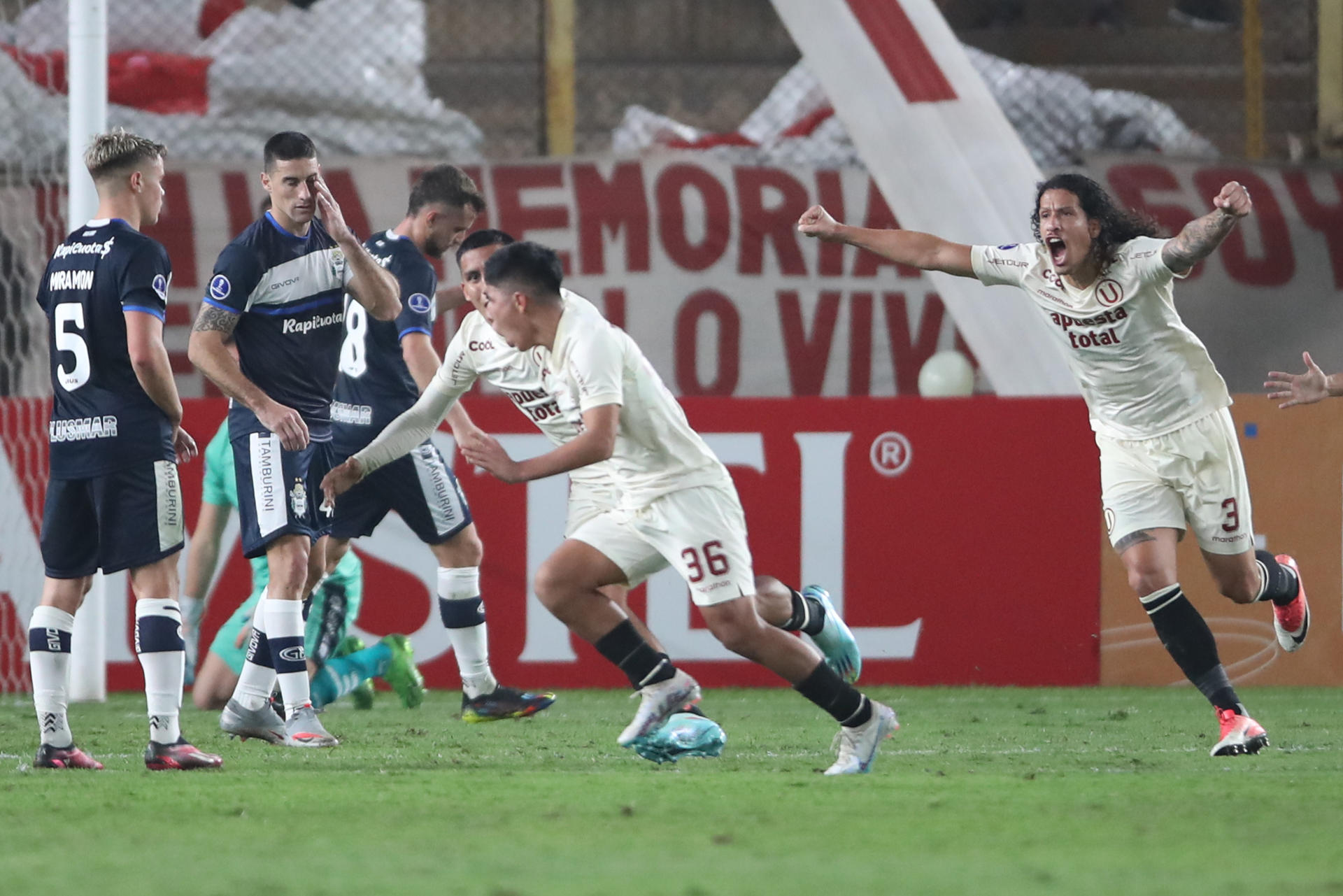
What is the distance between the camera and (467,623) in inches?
291

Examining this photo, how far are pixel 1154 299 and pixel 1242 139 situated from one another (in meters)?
6.78

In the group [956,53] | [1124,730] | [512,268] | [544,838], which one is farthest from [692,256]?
[544,838]

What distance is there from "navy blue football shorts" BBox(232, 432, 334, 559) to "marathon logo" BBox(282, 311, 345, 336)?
38 centimetres

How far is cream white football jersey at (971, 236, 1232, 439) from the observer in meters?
6.14

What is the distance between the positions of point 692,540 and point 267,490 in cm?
164

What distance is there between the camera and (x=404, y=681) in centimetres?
798

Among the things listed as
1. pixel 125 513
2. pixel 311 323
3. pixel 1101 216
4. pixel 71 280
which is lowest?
pixel 125 513

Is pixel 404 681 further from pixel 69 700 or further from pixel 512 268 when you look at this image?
pixel 512 268

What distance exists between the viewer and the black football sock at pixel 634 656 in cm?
585

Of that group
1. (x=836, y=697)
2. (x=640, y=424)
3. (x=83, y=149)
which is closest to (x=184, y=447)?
(x=640, y=424)

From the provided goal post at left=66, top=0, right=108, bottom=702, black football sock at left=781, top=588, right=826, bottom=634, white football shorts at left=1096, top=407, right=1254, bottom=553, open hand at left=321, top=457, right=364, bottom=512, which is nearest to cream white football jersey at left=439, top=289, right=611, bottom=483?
open hand at left=321, top=457, right=364, bottom=512

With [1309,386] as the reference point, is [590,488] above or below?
below

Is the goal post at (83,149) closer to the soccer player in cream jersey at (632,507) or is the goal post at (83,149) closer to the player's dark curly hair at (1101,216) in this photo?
the soccer player in cream jersey at (632,507)

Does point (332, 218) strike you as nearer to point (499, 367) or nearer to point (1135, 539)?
point (499, 367)
